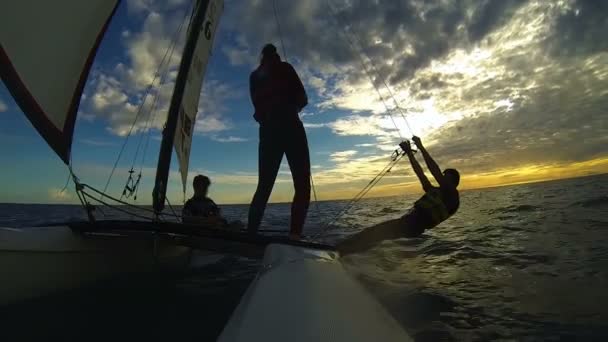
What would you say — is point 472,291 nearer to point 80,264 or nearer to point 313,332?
point 313,332

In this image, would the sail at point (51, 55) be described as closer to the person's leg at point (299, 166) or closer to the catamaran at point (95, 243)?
the catamaran at point (95, 243)

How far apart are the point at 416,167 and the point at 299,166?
66.2 inches

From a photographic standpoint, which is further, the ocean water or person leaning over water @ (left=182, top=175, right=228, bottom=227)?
Answer: person leaning over water @ (left=182, top=175, right=228, bottom=227)

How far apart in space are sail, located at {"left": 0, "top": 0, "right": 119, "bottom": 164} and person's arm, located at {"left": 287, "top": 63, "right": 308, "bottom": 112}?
2.56 meters

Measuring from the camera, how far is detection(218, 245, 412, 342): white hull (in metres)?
1.41

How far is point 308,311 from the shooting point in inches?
63.6

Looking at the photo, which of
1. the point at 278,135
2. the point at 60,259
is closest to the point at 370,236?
the point at 278,135

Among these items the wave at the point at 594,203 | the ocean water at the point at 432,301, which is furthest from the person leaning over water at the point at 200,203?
the wave at the point at 594,203

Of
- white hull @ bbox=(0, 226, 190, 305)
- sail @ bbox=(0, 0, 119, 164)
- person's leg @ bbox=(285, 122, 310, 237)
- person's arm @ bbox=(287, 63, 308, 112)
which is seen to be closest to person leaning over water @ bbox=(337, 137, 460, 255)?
person's leg @ bbox=(285, 122, 310, 237)

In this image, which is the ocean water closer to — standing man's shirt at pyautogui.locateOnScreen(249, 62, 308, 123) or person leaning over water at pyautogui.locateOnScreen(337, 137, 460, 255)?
person leaning over water at pyautogui.locateOnScreen(337, 137, 460, 255)

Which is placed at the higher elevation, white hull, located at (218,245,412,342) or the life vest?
the life vest

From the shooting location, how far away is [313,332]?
139cm

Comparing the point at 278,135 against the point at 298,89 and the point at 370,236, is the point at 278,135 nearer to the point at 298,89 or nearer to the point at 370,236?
the point at 298,89

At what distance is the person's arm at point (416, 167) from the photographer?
201 inches
